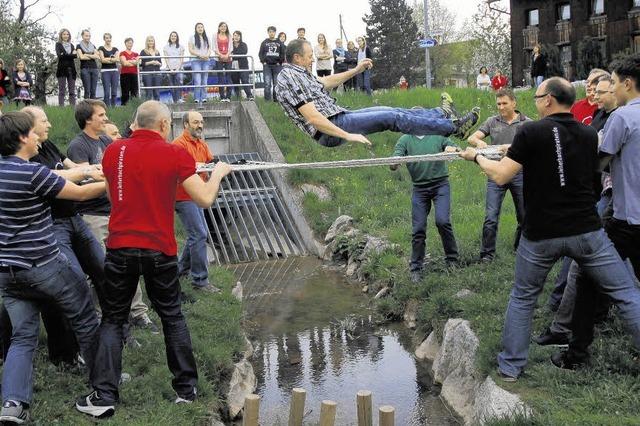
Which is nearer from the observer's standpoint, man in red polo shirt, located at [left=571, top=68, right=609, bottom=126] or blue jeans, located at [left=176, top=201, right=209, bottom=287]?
man in red polo shirt, located at [left=571, top=68, right=609, bottom=126]

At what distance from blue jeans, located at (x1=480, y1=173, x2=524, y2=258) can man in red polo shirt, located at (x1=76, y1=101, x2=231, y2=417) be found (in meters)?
4.45

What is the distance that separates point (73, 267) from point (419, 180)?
4.48 metres

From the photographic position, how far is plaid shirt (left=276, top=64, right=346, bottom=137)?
5.93 metres

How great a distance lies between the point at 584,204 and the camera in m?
5.04

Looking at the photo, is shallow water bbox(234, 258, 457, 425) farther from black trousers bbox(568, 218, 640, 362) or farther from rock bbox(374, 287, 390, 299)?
black trousers bbox(568, 218, 640, 362)

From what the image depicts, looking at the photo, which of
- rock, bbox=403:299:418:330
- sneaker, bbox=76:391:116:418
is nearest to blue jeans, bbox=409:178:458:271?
rock, bbox=403:299:418:330

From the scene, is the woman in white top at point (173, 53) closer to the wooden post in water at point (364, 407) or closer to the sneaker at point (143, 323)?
the sneaker at point (143, 323)

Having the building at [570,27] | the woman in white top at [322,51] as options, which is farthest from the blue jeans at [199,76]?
the building at [570,27]

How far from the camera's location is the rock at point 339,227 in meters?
12.7

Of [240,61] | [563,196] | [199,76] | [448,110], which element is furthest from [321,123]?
[240,61]

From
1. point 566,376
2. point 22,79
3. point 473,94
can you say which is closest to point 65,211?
point 566,376

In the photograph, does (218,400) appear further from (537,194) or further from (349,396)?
(537,194)

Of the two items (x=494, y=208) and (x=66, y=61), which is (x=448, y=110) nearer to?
(x=494, y=208)

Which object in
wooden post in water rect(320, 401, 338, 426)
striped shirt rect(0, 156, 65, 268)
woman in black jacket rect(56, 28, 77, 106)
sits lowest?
wooden post in water rect(320, 401, 338, 426)
